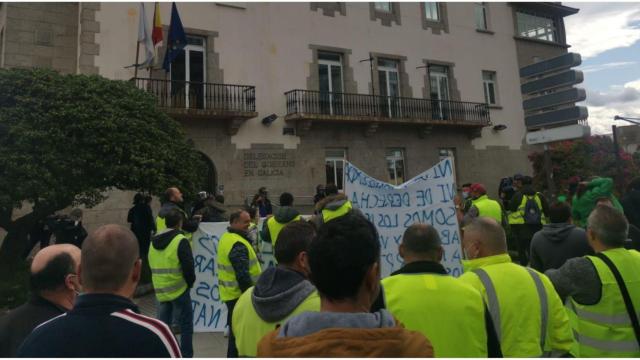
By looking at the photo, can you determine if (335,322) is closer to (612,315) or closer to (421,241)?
(421,241)

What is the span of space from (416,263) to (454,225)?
336 centimetres

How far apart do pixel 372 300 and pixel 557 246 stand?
10.1ft

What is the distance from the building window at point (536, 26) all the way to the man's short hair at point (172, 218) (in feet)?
80.0

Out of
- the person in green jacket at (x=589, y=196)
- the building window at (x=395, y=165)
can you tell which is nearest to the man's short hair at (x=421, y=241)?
the person in green jacket at (x=589, y=196)

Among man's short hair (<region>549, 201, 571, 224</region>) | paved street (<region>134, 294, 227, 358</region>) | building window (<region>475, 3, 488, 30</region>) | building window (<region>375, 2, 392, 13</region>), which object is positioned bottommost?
paved street (<region>134, 294, 227, 358</region>)

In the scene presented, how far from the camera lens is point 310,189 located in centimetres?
1794

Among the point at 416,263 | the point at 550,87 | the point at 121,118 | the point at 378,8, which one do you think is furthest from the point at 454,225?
the point at 378,8

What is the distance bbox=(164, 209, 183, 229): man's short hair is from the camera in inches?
213

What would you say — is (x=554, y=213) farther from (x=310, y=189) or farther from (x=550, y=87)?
(x=310, y=189)

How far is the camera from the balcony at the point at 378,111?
1792 cm

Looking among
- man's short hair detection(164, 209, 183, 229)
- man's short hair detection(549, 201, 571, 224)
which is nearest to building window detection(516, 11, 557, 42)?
man's short hair detection(549, 201, 571, 224)

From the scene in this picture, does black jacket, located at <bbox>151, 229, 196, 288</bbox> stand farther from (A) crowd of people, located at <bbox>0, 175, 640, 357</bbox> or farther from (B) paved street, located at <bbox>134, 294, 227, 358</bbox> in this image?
(A) crowd of people, located at <bbox>0, 175, 640, 357</bbox>

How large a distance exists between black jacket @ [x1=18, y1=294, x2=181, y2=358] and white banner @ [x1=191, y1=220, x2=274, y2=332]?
15.2ft

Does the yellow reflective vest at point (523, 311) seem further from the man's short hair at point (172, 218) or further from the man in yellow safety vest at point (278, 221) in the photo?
the man's short hair at point (172, 218)
